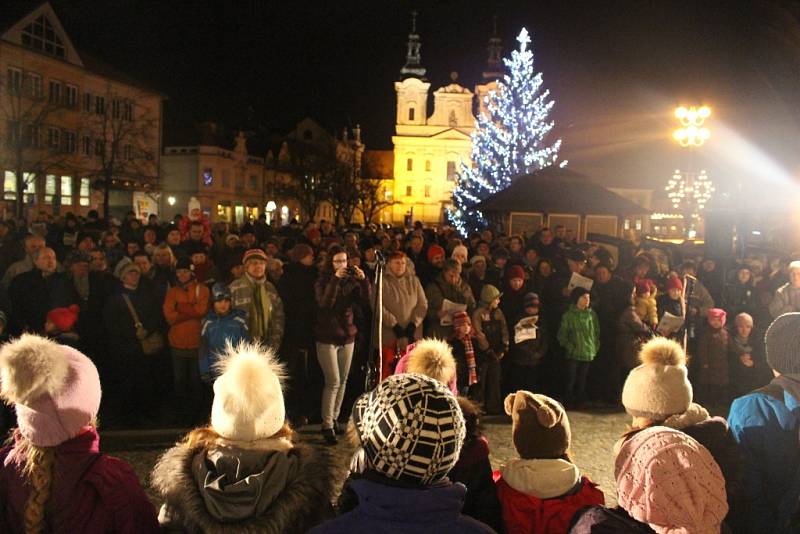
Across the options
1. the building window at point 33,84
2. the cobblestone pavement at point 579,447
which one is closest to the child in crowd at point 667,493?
the cobblestone pavement at point 579,447

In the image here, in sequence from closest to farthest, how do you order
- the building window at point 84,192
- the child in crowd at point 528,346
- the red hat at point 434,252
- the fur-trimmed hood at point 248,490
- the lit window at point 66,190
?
the fur-trimmed hood at point 248,490 < the child in crowd at point 528,346 < the red hat at point 434,252 < the lit window at point 66,190 < the building window at point 84,192

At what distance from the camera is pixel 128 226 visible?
14.8m

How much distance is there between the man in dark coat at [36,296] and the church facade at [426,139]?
77846mm

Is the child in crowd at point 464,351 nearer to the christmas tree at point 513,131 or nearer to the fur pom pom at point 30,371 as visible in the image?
the fur pom pom at point 30,371

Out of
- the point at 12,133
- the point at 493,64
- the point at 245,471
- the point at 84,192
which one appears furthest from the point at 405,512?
the point at 493,64

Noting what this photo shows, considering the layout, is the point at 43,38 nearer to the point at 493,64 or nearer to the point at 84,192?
the point at 84,192

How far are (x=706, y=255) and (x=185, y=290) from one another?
8604mm

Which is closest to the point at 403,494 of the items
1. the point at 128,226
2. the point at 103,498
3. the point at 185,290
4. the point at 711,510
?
the point at 711,510

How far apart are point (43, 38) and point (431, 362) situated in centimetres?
4170

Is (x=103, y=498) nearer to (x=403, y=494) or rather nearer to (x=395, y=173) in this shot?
(x=403, y=494)

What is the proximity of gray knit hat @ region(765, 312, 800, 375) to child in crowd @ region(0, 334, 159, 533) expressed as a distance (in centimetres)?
327

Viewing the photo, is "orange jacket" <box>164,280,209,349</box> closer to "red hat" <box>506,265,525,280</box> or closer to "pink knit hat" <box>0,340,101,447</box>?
"red hat" <box>506,265,525,280</box>

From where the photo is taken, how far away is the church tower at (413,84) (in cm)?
8550

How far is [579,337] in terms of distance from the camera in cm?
862
